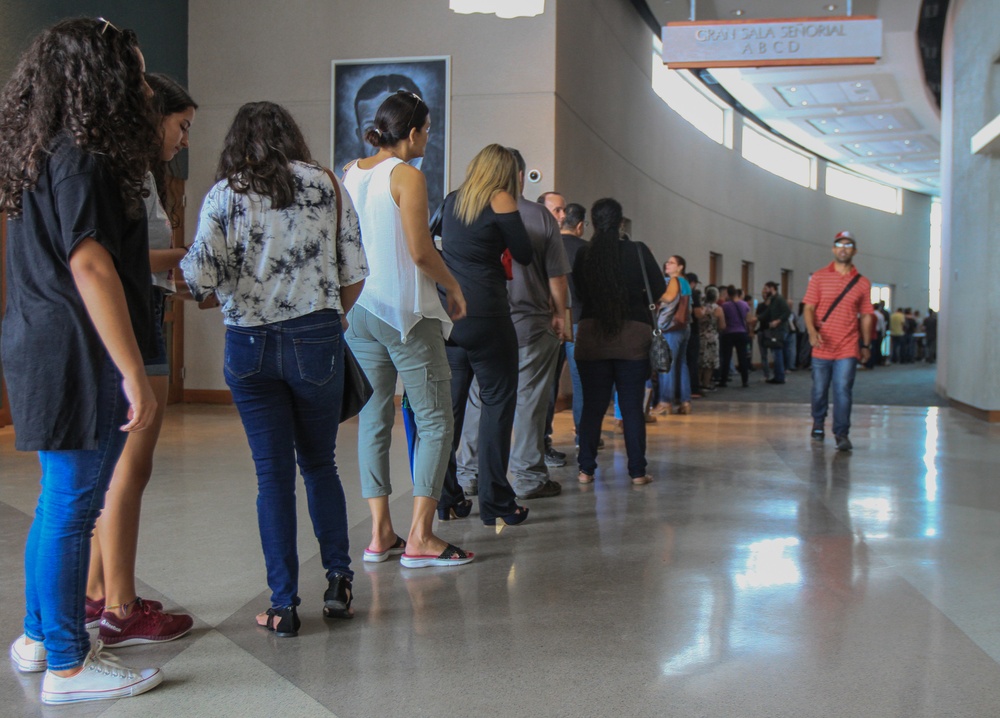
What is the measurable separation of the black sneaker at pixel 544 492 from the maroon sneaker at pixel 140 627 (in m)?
2.24

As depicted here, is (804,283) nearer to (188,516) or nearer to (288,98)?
(288,98)

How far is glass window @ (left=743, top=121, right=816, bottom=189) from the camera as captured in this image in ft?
65.3

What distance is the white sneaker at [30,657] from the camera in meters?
2.31

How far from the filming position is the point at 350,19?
349 inches

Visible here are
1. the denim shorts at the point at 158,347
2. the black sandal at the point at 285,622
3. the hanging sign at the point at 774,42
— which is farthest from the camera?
the hanging sign at the point at 774,42

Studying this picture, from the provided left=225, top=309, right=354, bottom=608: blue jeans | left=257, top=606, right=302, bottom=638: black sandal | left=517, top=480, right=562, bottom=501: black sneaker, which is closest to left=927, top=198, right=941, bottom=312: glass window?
left=517, top=480, right=562, bottom=501: black sneaker

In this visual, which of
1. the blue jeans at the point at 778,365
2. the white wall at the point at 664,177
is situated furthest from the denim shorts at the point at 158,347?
the blue jeans at the point at 778,365

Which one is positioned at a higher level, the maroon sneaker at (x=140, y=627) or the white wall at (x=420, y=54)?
the white wall at (x=420, y=54)

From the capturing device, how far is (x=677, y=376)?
8977mm

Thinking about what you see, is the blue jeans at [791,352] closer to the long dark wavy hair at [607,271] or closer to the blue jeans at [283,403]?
the long dark wavy hair at [607,271]

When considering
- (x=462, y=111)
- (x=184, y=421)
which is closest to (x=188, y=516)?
(x=184, y=421)

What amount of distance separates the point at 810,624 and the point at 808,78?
15.4m

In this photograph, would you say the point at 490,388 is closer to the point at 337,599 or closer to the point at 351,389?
the point at 351,389

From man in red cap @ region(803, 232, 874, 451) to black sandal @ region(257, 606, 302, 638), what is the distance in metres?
4.63
